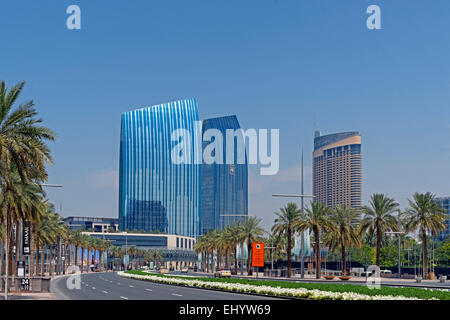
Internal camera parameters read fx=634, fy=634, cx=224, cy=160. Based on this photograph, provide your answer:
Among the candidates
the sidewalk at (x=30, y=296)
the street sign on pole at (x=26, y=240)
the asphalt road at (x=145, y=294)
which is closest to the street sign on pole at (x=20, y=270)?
the sidewalk at (x=30, y=296)

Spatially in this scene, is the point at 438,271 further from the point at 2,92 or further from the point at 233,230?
the point at 2,92

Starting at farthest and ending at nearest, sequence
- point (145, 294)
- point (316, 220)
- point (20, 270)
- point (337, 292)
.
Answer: point (316, 220), point (145, 294), point (20, 270), point (337, 292)

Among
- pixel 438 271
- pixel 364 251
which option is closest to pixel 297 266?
pixel 364 251

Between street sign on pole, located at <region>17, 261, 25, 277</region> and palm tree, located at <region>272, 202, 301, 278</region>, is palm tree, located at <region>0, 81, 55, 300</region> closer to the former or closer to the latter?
street sign on pole, located at <region>17, 261, 25, 277</region>

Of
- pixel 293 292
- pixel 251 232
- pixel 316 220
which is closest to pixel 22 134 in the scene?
pixel 293 292

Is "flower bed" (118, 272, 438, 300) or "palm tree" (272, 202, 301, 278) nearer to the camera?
"flower bed" (118, 272, 438, 300)

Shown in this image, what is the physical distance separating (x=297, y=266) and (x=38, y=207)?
91.9 metres

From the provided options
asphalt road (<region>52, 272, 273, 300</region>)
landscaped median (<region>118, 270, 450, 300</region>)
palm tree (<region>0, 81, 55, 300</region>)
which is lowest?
asphalt road (<region>52, 272, 273, 300</region>)

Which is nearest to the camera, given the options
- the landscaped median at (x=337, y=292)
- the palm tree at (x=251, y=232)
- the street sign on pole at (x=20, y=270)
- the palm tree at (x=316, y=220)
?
the landscaped median at (x=337, y=292)

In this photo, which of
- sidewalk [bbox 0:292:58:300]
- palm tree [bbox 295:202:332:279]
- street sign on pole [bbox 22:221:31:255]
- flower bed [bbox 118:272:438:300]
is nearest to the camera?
flower bed [bbox 118:272:438:300]

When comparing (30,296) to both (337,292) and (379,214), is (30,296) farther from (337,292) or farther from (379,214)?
(379,214)

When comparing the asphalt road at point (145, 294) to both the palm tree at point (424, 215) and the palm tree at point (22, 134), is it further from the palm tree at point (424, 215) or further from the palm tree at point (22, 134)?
the palm tree at point (424, 215)

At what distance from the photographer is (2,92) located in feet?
119

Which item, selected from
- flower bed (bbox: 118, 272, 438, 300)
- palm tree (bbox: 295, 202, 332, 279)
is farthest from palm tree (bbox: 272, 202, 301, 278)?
flower bed (bbox: 118, 272, 438, 300)
